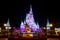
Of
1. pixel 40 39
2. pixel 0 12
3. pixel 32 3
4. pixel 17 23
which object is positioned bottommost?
pixel 40 39

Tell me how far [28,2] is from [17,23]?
2518 millimetres

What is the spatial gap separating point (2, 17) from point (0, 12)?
3.13 ft

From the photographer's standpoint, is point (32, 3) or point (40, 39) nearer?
point (40, 39)

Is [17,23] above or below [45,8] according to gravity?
below

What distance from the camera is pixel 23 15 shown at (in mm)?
15422

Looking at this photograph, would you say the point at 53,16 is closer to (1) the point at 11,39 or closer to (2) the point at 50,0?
(2) the point at 50,0

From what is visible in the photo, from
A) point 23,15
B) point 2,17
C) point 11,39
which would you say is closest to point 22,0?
point 23,15

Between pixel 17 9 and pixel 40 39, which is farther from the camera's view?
pixel 17 9

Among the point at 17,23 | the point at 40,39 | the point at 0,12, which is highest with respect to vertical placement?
the point at 0,12

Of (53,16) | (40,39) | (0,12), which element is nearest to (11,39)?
(40,39)

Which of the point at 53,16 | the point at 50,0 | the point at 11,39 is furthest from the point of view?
the point at 53,16

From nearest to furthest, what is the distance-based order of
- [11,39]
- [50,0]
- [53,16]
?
[11,39]
[50,0]
[53,16]

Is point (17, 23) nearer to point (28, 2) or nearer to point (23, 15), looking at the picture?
point (23, 15)

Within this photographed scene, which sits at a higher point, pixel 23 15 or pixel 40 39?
pixel 23 15
